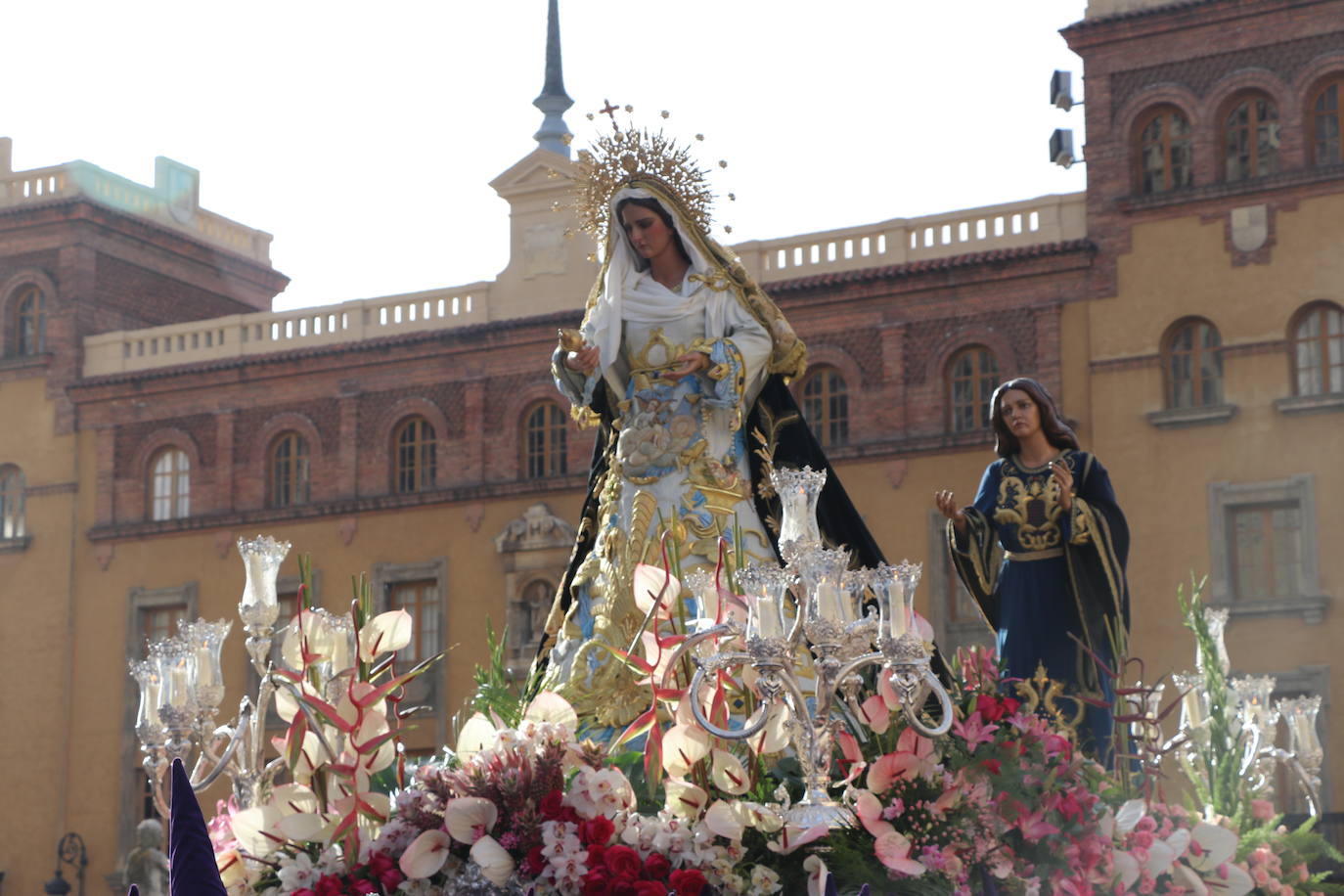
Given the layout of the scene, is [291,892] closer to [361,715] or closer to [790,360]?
[361,715]

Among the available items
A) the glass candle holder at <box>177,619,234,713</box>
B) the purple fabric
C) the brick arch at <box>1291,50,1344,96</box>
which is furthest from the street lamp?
the purple fabric

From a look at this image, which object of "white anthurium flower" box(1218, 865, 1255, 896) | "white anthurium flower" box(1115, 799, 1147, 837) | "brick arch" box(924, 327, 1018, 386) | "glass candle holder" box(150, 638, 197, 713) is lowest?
"white anthurium flower" box(1218, 865, 1255, 896)

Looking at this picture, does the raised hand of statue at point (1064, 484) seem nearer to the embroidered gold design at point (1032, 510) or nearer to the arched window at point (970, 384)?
the embroidered gold design at point (1032, 510)

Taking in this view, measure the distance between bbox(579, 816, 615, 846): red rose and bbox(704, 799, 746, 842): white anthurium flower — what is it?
0.80 ft

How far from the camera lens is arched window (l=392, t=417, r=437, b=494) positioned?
1308 inches

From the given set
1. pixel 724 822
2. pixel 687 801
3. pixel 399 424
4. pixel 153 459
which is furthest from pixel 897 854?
pixel 153 459

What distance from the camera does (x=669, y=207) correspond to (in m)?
8.25

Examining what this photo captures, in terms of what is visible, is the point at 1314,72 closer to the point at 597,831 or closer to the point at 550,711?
the point at 550,711

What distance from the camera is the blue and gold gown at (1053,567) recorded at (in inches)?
313

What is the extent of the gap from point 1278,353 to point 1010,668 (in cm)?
2040

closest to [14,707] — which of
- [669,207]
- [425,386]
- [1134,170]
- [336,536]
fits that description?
[336,536]

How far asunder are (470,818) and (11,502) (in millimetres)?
31793

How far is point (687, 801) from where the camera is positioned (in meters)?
5.57

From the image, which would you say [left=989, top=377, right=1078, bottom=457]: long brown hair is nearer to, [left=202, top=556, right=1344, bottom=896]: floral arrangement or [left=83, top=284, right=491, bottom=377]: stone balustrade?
[left=202, top=556, right=1344, bottom=896]: floral arrangement
